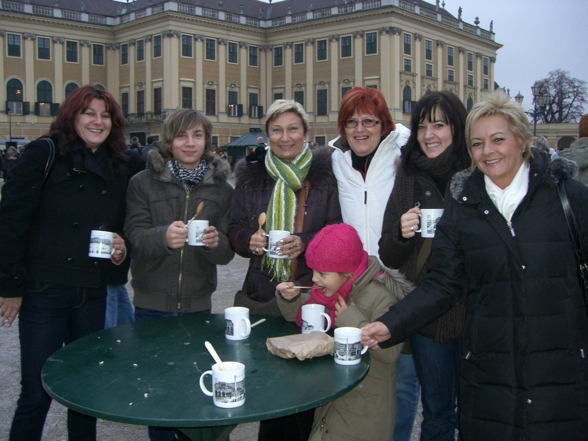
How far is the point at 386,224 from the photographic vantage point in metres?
2.99

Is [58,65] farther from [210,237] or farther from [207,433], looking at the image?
[207,433]

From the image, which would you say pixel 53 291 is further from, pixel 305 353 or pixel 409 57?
pixel 409 57

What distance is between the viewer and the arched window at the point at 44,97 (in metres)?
45.7

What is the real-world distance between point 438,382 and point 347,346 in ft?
2.53

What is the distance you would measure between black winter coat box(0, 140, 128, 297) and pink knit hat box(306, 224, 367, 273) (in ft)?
3.95

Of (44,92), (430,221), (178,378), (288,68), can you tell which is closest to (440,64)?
(288,68)

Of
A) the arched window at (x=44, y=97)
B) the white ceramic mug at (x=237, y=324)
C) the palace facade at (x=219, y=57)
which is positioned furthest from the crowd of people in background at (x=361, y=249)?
the arched window at (x=44, y=97)

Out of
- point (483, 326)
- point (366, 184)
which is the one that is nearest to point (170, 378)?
point (483, 326)

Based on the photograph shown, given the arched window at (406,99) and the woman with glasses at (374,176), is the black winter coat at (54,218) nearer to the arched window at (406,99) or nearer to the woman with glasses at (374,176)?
the woman with glasses at (374,176)

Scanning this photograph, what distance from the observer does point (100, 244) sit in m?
2.96

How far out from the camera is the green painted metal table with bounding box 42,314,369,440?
1974 millimetres

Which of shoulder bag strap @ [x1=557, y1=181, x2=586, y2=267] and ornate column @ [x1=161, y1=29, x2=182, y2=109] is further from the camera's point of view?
ornate column @ [x1=161, y1=29, x2=182, y2=109]

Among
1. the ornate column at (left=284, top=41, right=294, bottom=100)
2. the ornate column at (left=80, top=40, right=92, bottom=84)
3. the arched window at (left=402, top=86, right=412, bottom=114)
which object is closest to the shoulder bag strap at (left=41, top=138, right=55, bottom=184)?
the arched window at (left=402, top=86, right=412, bottom=114)

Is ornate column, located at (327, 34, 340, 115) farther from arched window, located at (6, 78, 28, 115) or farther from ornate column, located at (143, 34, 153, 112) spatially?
arched window, located at (6, 78, 28, 115)
